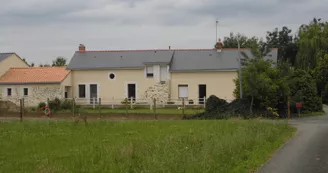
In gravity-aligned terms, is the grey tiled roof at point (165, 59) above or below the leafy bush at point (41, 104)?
above

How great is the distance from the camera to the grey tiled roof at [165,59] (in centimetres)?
4562

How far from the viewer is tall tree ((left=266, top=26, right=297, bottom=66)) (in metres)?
76.4

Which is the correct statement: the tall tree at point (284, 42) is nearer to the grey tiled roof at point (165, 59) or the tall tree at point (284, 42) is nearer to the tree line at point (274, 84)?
the grey tiled roof at point (165, 59)

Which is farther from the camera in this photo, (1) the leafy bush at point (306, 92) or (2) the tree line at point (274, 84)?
(1) the leafy bush at point (306, 92)

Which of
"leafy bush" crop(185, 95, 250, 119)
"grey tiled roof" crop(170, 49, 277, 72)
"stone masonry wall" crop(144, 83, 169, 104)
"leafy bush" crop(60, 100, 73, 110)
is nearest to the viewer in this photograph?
"leafy bush" crop(185, 95, 250, 119)

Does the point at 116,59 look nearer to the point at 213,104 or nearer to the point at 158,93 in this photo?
the point at 158,93

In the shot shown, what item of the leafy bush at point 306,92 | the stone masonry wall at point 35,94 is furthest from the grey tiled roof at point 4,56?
the leafy bush at point 306,92

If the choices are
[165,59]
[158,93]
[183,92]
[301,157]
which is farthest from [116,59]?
[301,157]

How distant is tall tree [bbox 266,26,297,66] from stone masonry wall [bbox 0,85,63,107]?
42310 millimetres

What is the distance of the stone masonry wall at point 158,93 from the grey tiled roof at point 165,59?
6.64ft

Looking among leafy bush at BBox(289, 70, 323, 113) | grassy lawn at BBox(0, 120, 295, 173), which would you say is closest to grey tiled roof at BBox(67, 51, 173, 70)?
leafy bush at BBox(289, 70, 323, 113)

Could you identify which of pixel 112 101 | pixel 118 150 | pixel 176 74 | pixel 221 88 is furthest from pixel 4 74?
pixel 118 150

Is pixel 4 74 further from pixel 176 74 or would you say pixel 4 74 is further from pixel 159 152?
pixel 159 152

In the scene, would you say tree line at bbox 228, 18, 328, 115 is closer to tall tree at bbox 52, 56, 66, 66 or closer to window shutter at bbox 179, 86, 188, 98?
window shutter at bbox 179, 86, 188, 98
